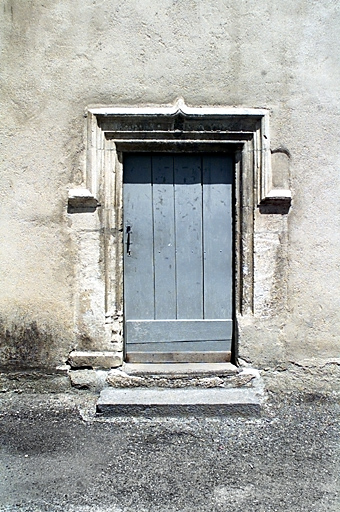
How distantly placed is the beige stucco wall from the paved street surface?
53 cm

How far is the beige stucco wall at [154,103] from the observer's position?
152 inches

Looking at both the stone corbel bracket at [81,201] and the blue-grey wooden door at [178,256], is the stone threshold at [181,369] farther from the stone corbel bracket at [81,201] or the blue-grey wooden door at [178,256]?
the stone corbel bracket at [81,201]

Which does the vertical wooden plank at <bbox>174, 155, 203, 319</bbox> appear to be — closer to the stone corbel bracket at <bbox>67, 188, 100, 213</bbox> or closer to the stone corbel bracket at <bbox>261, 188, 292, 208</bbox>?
the stone corbel bracket at <bbox>261, 188, 292, 208</bbox>

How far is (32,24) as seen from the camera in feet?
12.8

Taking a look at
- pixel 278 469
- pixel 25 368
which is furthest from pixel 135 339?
pixel 278 469

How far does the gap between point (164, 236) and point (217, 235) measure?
440 millimetres

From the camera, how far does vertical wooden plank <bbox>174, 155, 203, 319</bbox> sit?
4074 millimetres

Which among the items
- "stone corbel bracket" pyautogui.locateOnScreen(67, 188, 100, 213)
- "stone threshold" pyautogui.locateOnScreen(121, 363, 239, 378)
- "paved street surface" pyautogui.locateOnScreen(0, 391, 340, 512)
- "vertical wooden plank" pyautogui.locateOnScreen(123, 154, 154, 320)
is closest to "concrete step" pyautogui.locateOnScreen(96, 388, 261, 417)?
"paved street surface" pyautogui.locateOnScreen(0, 391, 340, 512)

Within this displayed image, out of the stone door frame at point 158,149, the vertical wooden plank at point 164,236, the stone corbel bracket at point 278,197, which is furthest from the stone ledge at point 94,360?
the stone corbel bracket at point 278,197

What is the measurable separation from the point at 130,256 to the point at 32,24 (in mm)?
1986

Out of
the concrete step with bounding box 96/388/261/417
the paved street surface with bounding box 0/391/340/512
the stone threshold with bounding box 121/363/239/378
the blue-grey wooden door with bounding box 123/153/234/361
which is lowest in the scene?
the paved street surface with bounding box 0/391/340/512

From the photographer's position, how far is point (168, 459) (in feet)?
10.0

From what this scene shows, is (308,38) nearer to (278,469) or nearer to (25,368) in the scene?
(278,469)

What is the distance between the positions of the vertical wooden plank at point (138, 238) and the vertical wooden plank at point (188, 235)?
231mm
